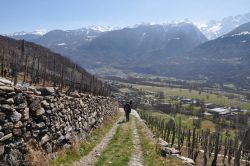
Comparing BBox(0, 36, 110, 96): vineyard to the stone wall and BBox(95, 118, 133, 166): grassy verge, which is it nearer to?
the stone wall

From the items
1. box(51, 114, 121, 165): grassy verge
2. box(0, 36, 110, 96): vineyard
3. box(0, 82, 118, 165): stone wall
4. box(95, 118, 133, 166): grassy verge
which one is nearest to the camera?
box(0, 82, 118, 165): stone wall

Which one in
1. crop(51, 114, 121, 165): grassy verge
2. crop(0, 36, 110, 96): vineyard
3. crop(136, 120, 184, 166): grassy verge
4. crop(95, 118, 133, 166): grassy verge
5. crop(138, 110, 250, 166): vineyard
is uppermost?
crop(0, 36, 110, 96): vineyard

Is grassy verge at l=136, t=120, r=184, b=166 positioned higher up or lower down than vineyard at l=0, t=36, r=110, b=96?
lower down

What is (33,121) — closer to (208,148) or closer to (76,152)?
(76,152)

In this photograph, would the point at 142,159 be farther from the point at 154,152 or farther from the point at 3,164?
the point at 3,164

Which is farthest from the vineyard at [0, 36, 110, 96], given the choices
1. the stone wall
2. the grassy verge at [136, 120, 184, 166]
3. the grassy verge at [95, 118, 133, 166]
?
the grassy verge at [136, 120, 184, 166]

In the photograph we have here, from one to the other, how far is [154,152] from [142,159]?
2806 mm

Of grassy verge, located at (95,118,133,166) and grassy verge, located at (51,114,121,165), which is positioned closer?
grassy verge, located at (51,114,121,165)

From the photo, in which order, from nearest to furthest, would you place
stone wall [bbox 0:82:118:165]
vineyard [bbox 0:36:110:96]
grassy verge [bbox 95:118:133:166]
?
stone wall [bbox 0:82:118:165] → grassy verge [bbox 95:118:133:166] → vineyard [bbox 0:36:110:96]

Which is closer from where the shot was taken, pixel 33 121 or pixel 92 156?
pixel 33 121

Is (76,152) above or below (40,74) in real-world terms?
below

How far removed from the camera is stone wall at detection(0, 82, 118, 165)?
15602 mm

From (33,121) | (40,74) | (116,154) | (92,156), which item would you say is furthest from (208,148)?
(33,121)

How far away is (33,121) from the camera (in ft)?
58.9
